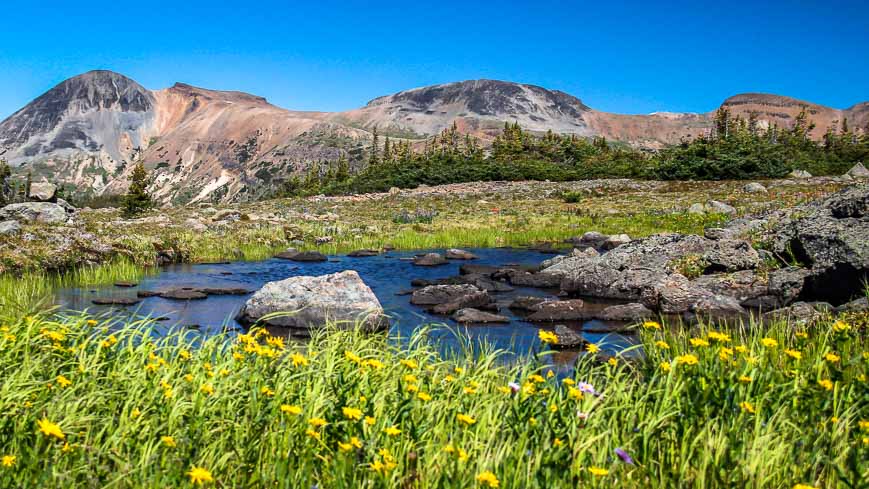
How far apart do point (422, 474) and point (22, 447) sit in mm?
2885

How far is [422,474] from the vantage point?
4.13 meters

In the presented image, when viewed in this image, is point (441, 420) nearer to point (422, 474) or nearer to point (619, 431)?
point (422, 474)

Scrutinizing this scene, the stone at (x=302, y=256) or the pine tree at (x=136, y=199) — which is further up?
the pine tree at (x=136, y=199)

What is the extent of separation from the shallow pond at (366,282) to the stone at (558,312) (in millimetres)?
467

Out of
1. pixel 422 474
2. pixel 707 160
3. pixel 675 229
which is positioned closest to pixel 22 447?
pixel 422 474

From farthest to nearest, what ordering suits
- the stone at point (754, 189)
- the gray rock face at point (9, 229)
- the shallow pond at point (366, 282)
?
the stone at point (754, 189), the gray rock face at point (9, 229), the shallow pond at point (366, 282)

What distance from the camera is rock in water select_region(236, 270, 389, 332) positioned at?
12877 millimetres

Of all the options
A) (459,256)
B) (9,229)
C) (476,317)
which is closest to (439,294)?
(476,317)

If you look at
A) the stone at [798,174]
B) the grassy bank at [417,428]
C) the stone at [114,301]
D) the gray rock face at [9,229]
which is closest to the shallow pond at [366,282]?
the stone at [114,301]

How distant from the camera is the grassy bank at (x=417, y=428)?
159 inches

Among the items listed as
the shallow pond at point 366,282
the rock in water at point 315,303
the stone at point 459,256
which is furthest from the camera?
the stone at point 459,256

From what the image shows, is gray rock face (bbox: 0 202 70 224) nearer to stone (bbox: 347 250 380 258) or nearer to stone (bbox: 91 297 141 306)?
stone (bbox: 347 250 380 258)

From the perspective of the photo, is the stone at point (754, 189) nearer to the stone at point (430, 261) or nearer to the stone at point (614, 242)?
the stone at point (614, 242)

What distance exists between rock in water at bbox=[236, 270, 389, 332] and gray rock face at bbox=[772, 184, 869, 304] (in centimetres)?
869
